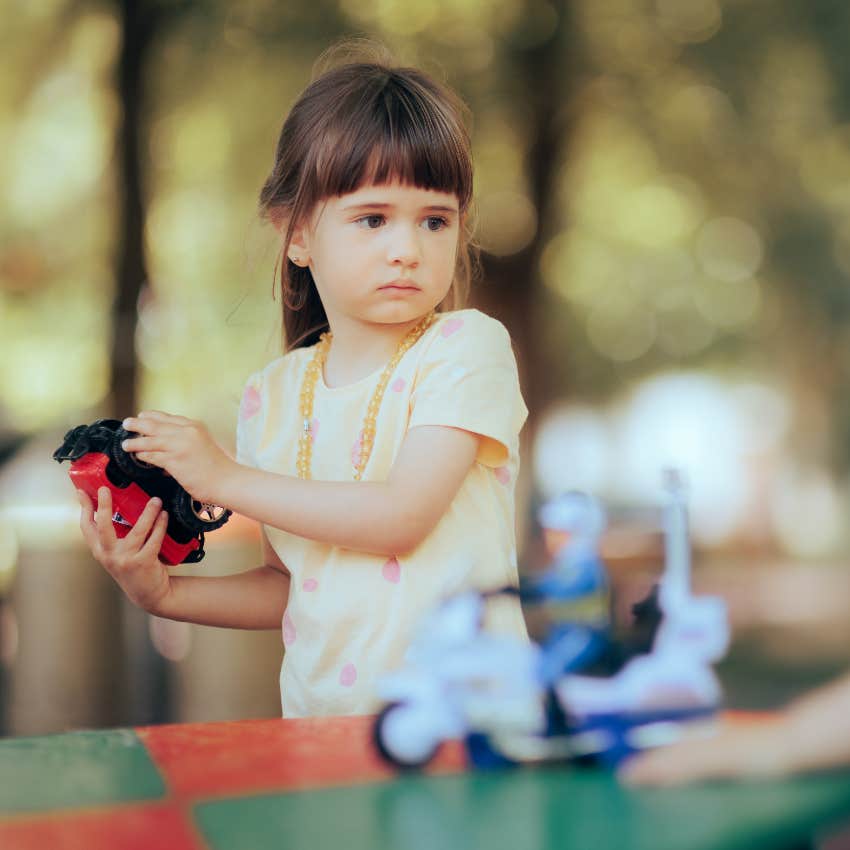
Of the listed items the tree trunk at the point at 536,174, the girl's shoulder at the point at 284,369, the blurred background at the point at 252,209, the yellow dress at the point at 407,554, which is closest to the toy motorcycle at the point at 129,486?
the yellow dress at the point at 407,554

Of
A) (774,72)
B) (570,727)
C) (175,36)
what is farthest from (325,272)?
(774,72)

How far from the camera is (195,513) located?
5.24ft

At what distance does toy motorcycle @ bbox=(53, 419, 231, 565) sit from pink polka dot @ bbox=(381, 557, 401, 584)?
0.72 ft

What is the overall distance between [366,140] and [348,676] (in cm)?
69

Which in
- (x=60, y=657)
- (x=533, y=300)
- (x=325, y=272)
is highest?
(x=533, y=300)

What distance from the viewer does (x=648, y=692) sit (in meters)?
1.18

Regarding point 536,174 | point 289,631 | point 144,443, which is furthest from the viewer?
point 536,174

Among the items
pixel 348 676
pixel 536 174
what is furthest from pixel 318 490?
pixel 536 174

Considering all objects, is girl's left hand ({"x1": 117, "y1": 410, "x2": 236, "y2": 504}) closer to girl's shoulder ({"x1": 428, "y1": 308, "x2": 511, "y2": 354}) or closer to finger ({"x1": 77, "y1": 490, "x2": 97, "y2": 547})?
finger ({"x1": 77, "y1": 490, "x2": 97, "y2": 547})

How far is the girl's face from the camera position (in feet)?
5.09

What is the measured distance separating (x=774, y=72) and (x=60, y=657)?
17.3 feet

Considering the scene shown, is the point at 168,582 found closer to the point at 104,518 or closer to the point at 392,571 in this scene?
the point at 104,518

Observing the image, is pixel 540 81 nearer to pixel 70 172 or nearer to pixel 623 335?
pixel 70 172

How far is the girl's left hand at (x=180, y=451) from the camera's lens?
4.91ft
